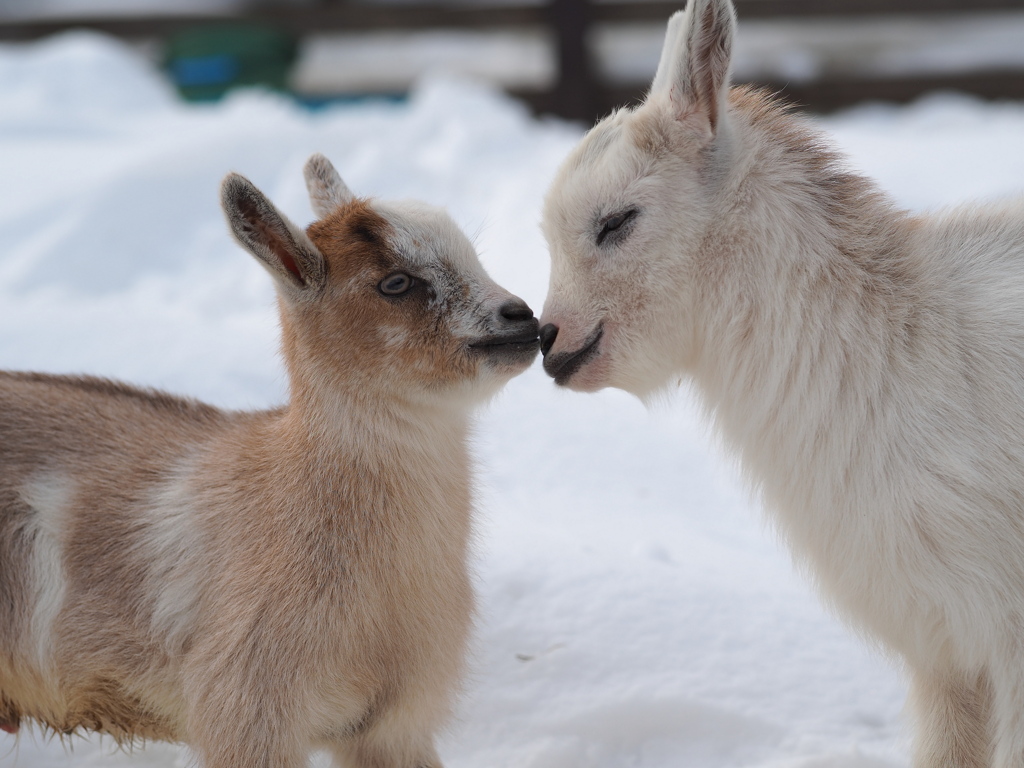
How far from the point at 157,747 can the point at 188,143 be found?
4.49 meters

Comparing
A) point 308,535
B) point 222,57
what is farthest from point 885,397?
point 222,57

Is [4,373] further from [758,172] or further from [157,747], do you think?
[758,172]

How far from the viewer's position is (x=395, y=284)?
2748 millimetres

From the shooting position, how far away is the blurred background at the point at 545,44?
9.01 metres

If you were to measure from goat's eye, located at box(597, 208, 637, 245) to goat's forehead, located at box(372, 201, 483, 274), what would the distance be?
12.7 inches

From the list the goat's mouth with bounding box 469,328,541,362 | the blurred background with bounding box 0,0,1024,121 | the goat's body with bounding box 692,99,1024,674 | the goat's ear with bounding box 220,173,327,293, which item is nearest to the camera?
the goat's body with bounding box 692,99,1024,674

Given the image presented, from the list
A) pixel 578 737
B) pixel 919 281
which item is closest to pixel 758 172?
pixel 919 281

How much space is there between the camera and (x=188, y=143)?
6793 mm

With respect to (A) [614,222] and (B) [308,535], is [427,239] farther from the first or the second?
(B) [308,535]

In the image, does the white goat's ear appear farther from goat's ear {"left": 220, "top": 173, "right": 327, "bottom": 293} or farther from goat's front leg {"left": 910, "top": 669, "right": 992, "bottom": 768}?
A: goat's front leg {"left": 910, "top": 669, "right": 992, "bottom": 768}

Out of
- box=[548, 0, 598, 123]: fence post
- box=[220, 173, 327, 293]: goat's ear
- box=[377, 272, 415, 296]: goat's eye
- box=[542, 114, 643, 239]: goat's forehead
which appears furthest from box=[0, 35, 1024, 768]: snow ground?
box=[548, 0, 598, 123]: fence post

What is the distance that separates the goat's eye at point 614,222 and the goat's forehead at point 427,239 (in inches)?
12.7

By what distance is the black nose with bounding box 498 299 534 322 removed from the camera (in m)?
2.76

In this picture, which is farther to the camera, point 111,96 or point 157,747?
point 111,96
